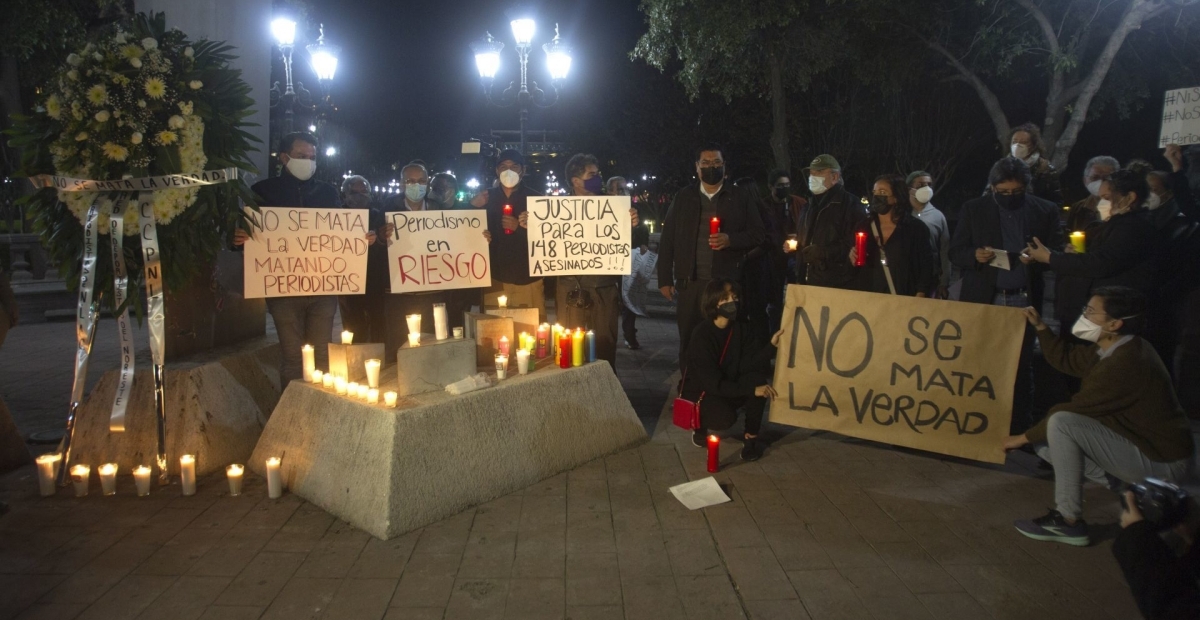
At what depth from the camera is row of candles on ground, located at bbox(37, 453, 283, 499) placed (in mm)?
4695

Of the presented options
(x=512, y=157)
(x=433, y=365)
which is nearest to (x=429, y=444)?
(x=433, y=365)

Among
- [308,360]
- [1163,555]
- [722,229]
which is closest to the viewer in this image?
[1163,555]

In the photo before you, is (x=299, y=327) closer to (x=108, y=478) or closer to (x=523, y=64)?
(x=108, y=478)

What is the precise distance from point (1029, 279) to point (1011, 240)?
1.00ft

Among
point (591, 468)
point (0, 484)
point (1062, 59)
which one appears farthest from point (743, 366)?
point (1062, 59)

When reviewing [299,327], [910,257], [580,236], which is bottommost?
[299,327]

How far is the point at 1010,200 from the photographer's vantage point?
5.75 m

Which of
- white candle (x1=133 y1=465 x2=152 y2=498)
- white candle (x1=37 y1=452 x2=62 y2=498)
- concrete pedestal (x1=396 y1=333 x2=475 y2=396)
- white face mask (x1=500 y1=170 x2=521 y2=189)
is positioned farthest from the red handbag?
white candle (x1=37 y1=452 x2=62 y2=498)

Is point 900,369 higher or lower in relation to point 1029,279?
lower

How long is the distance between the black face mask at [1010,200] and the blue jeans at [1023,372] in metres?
0.62

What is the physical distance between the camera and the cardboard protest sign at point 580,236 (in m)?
6.37

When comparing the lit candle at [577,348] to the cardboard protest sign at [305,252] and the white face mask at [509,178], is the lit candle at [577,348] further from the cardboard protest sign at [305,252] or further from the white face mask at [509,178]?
the white face mask at [509,178]

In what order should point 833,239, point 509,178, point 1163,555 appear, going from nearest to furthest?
point 1163,555, point 833,239, point 509,178

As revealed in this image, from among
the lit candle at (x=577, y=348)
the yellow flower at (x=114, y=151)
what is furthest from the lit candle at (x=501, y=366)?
the yellow flower at (x=114, y=151)
